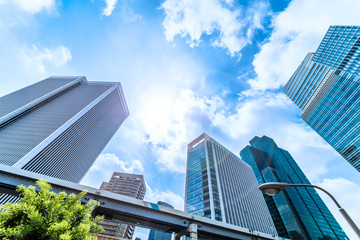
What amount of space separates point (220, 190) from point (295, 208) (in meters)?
57.4

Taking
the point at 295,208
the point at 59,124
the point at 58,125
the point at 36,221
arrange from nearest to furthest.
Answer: the point at 36,221, the point at 58,125, the point at 59,124, the point at 295,208

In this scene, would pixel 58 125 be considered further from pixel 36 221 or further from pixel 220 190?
pixel 36 221

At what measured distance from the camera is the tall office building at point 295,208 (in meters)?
76.8

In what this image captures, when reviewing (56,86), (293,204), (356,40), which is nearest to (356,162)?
(293,204)

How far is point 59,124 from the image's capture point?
8012cm

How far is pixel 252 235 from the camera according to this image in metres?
20.0

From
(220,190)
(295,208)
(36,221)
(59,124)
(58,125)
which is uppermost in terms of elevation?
(59,124)

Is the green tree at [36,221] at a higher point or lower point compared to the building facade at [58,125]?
lower

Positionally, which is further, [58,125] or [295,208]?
[295,208]

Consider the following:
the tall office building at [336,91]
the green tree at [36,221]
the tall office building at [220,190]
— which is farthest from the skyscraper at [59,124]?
the tall office building at [336,91]

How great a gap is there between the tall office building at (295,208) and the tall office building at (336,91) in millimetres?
34633

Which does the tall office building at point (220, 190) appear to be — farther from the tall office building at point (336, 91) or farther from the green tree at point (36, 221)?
the green tree at point (36, 221)

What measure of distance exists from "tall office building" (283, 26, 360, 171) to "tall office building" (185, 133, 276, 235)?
49.1m

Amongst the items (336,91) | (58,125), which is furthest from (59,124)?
(336,91)
